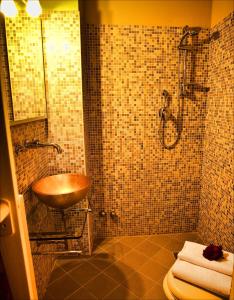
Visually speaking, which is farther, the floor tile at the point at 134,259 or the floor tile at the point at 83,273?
the floor tile at the point at 134,259

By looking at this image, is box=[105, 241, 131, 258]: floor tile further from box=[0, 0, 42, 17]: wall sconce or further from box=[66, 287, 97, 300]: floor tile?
box=[0, 0, 42, 17]: wall sconce

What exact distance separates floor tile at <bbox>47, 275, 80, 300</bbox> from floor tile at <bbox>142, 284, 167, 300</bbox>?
599 millimetres

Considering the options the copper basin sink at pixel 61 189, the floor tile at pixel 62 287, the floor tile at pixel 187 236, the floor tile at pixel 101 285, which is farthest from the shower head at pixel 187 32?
the floor tile at pixel 62 287

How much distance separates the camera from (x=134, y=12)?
198 centimetres

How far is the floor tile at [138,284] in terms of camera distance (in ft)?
5.68

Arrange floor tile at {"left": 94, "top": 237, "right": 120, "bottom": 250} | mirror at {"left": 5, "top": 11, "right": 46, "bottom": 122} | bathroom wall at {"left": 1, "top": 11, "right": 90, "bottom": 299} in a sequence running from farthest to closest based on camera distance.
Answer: floor tile at {"left": 94, "top": 237, "right": 120, "bottom": 250}, bathroom wall at {"left": 1, "top": 11, "right": 90, "bottom": 299}, mirror at {"left": 5, "top": 11, "right": 46, "bottom": 122}

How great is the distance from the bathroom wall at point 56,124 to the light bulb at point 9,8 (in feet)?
0.31

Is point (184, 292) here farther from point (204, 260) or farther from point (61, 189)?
point (61, 189)

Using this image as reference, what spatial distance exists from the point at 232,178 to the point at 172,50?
1.34 m

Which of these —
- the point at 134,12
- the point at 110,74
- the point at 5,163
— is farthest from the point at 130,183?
the point at 5,163

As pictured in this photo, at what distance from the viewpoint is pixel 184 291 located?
1212 mm

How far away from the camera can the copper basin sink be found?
1411 millimetres

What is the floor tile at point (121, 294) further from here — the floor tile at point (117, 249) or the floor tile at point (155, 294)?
the floor tile at point (117, 249)

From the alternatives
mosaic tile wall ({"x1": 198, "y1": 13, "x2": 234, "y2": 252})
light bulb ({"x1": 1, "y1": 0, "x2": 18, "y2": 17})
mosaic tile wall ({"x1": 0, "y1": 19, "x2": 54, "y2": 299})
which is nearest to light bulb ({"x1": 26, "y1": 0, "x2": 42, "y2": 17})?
light bulb ({"x1": 1, "y1": 0, "x2": 18, "y2": 17})
